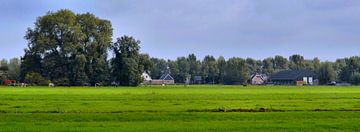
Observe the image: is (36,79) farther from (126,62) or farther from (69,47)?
(126,62)

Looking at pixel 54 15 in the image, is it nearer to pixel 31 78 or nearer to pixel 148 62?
pixel 31 78

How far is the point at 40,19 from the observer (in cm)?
14475

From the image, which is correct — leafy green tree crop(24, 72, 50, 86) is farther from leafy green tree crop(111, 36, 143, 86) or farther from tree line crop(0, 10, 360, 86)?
leafy green tree crop(111, 36, 143, 86)

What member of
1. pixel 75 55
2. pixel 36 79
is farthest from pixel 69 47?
pixel 36 79

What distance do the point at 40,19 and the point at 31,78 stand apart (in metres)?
14.8

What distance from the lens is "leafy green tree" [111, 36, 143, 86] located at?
5851 inches

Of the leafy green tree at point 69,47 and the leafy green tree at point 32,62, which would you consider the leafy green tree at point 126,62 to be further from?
the leafy green tree at point 32,62

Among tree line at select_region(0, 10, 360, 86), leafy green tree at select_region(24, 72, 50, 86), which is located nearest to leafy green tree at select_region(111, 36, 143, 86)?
tree line at select_region(0, 10, 360, 86)

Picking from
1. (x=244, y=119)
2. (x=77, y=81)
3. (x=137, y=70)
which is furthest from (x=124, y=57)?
(x=244, y=119)

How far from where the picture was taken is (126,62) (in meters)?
148

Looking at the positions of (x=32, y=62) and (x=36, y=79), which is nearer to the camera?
(x=36, y=79)

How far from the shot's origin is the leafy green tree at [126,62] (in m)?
149

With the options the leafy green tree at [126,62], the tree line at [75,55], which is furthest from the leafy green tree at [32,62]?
the leafy green tree at [126,62]

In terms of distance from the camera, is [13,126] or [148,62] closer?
[13,126]
